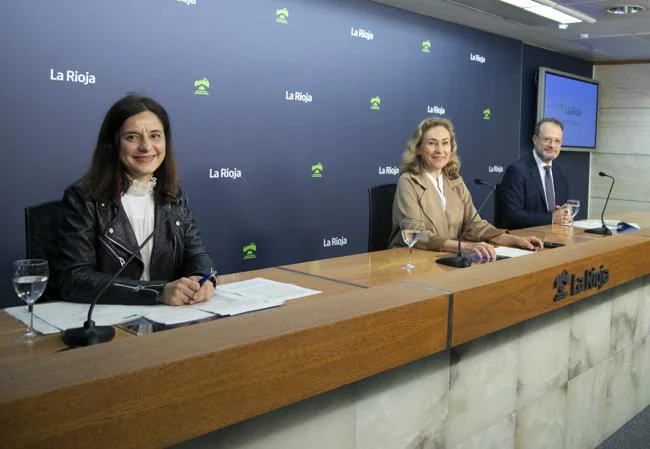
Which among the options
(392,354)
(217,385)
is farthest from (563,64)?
(217,385)

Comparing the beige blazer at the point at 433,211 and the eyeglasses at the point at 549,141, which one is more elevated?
the eyeglasses at the point at 549,141

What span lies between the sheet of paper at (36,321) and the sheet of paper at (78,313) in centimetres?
1

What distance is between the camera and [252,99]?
13.2 feet

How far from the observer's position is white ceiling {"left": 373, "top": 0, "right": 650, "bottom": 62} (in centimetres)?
480

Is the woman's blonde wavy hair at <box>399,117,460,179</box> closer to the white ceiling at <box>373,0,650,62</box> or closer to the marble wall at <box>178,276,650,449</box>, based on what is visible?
the marble wall at <box>178,276,650,449</box>

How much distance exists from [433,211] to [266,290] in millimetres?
1482

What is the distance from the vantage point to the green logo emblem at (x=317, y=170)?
14.7 ft

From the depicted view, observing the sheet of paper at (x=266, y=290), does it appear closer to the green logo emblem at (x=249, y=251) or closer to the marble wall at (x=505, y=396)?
the marble wall at (x=505, y=396)

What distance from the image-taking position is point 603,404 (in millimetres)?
2590

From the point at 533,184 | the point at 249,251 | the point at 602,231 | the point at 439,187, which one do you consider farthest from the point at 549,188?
the point at 249,251

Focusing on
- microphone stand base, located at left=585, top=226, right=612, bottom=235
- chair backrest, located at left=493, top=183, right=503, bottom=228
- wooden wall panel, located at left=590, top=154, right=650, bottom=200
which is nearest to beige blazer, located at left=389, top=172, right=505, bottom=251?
microphone stand base, located at left=585, top=226, right=612, bottom=235

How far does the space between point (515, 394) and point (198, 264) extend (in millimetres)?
1186

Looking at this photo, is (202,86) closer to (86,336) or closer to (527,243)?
(527,243)

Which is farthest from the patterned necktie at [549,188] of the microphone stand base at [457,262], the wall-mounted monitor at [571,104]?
the wall-mounted monitor at [571,104]
